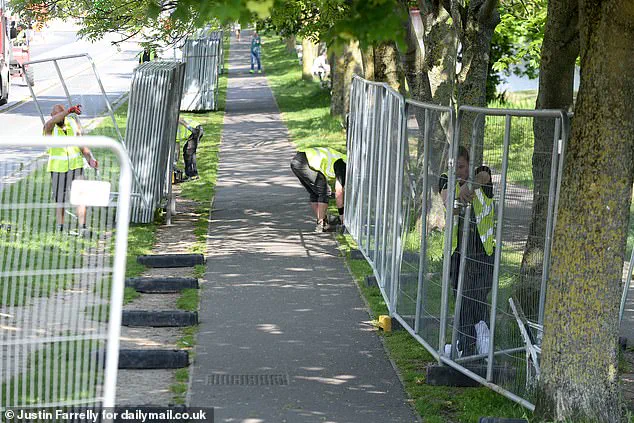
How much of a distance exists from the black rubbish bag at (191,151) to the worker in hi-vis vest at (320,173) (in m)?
4.95

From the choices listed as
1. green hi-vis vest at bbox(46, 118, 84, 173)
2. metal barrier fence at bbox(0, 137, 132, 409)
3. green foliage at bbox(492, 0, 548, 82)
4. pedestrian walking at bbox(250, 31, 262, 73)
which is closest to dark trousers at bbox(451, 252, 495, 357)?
green hi-vis vest at bbox(46, 118, 84, 173)

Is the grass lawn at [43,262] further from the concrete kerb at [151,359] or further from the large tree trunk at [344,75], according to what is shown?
the large tree trunk at [344,75]

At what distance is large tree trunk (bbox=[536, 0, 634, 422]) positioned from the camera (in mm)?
6383

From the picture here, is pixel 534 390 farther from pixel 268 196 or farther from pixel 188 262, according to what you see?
pixel 268 196

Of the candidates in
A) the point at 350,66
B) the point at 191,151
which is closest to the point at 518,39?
the point at 350,66

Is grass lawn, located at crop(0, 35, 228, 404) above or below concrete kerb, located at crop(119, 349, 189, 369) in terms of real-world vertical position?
above

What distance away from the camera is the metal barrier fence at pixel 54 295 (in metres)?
5.18

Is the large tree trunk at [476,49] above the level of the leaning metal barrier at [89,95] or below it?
above

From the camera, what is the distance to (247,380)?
8234 mm

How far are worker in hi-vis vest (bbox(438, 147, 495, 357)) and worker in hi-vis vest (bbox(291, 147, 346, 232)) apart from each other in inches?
284

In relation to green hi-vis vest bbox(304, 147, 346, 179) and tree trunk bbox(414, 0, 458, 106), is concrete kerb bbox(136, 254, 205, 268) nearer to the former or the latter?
green hi-vis vest bbox(304, 147, 346, 179)

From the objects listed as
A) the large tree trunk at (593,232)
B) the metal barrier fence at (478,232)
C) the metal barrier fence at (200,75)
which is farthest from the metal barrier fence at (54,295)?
the metal barrier fence at (200,75)

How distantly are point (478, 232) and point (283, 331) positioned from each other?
2.73m

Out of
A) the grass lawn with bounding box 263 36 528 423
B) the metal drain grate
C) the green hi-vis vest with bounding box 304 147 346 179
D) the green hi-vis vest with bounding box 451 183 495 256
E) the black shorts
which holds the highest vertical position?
the black shorts
